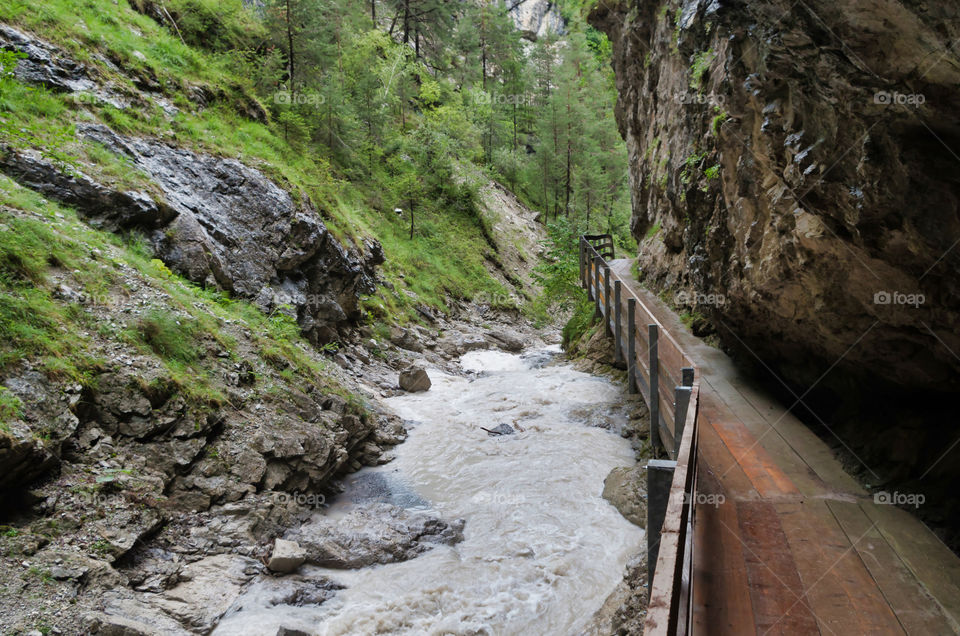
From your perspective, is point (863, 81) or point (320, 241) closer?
point (863, 81)

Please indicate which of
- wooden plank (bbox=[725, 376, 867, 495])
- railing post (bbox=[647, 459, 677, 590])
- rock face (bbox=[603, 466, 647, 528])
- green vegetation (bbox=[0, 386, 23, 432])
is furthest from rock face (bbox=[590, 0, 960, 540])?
green vegetation (bbox=[0, 386, 23, 432])

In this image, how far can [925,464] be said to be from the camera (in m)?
4.49

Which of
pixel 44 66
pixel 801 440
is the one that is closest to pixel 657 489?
pixel 801 440

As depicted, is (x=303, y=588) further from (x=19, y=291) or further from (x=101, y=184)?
(x=101, y=184)

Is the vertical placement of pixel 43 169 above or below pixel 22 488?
above

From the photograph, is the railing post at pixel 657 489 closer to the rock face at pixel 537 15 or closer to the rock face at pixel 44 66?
the rock face at pixel 44 66

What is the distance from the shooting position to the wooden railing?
70.0 inches

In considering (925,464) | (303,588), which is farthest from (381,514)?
(925,464)

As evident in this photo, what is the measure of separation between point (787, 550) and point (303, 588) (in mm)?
4606

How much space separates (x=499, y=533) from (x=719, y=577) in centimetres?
365

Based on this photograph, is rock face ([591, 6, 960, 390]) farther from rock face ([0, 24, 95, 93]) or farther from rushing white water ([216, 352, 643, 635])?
rock face ([0, 24, 95, 93])

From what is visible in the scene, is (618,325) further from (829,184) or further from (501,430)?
(829,184)

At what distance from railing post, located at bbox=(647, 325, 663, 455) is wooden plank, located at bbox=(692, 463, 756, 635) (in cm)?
245

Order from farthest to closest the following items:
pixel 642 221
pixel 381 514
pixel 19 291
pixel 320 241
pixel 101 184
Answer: pixel 642 221, pixel 320 241, pixel 101 184, pixel 381 514, pixel 19 291
